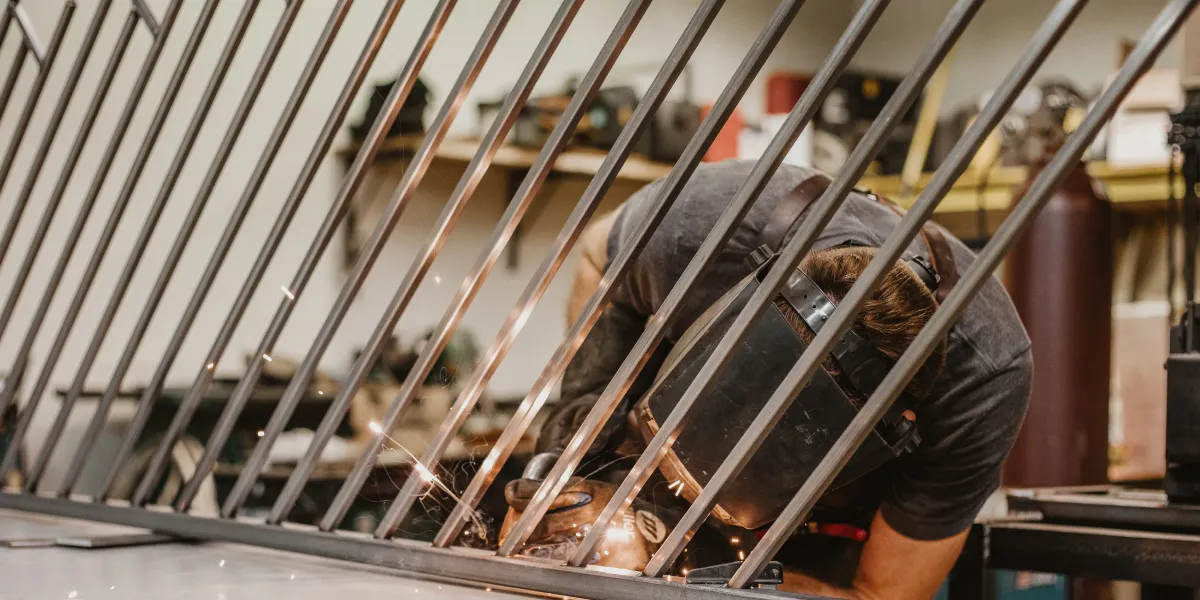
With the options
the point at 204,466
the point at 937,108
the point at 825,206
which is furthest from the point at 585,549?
the point at 937,108

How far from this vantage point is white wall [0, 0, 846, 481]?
2811mm

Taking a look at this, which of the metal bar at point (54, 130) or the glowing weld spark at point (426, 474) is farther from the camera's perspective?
the metal bar at point (54, 130)

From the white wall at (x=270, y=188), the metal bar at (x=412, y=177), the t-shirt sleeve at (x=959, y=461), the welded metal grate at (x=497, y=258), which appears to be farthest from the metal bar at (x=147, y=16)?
the white wall at (x=270, y=188)

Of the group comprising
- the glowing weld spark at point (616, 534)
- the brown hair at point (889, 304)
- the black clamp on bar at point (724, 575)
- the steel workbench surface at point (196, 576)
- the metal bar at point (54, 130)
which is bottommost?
the steel workbench surface at point (196, 576)

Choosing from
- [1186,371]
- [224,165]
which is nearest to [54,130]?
[224,165]

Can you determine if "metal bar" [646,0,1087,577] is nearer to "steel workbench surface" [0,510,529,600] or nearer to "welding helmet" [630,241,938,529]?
"welding helmet" [630,241,938,529]

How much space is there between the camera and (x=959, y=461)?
4.44 ft

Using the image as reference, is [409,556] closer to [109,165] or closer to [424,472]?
A: [424,472]

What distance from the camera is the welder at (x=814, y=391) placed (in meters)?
1.01

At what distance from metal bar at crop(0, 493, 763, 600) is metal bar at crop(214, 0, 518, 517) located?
0.06 metres

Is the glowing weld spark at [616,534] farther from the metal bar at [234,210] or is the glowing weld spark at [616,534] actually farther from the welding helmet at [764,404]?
the metal bar at [234,210]

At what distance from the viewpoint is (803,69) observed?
4.29 metres

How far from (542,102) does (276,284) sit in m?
0.98

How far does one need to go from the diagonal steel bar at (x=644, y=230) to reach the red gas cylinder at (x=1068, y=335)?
5.71 feet
